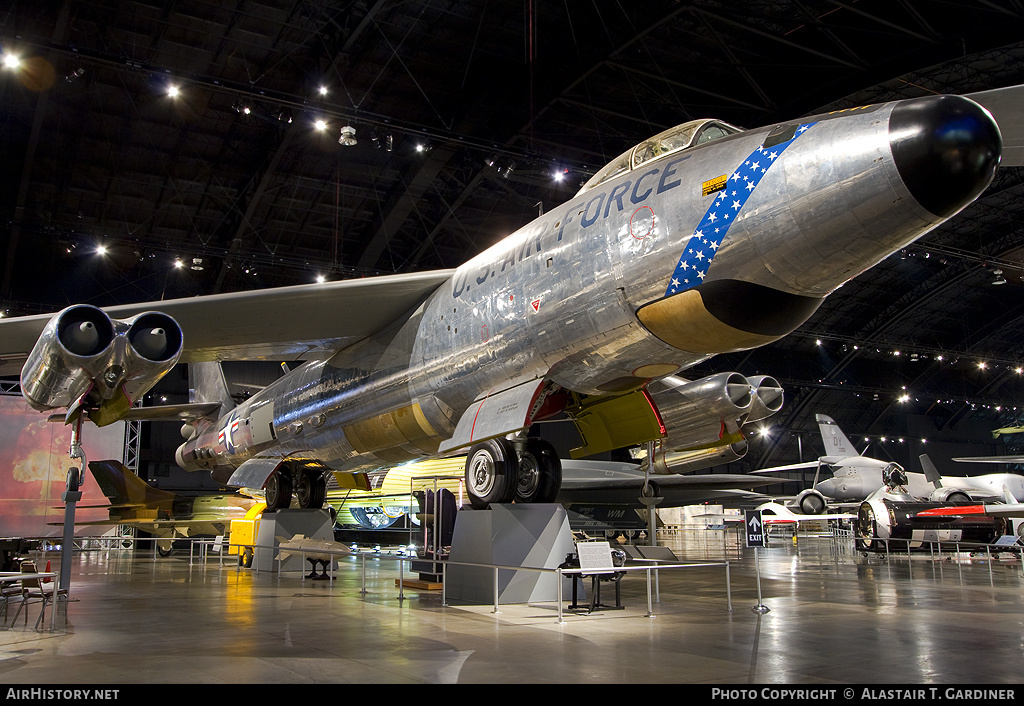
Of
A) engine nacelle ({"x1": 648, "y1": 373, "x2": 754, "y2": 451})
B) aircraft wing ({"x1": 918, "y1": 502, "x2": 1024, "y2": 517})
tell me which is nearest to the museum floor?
engine nacelle ({"x1": 648, "y1": 373, "x2": 754, "y2": 451})

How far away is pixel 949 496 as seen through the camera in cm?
2611

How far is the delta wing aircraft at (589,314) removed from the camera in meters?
5.38

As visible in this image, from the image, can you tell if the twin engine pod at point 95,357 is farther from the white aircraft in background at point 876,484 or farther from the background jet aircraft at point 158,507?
the white aircraft in background at point 876,484

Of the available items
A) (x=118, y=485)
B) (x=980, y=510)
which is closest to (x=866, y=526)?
(x=980, y=510)

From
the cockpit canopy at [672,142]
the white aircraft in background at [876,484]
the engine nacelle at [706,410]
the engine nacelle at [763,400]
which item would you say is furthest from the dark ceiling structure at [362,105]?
the cockpit canopy at [672,142]

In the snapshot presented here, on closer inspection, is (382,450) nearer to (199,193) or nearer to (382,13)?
(382,13)

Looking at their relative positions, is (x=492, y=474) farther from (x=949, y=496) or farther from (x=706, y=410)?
(x=949, y=496)

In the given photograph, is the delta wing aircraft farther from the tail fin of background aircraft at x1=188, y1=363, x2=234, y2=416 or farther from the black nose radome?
the tail fin of background aircraft at x1=188, y1=363, x2=234, y2=416

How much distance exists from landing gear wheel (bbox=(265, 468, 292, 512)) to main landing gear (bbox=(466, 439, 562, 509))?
6.34 m

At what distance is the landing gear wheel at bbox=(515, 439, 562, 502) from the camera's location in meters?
9.34

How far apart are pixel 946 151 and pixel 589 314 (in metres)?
3.25

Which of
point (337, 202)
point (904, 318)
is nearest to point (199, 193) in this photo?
point (337, 202)

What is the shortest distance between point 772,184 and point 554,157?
1520 centimetres

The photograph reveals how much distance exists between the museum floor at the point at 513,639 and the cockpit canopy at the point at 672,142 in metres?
4.60
